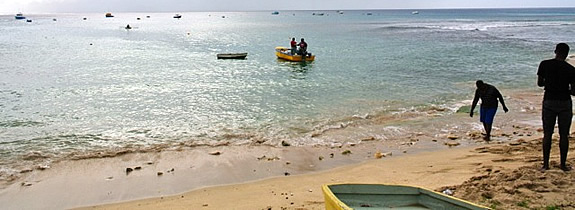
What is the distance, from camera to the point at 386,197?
18.5 ft

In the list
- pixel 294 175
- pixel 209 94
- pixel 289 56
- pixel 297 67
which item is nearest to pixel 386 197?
pixel 294 175

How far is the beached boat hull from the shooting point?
539cm

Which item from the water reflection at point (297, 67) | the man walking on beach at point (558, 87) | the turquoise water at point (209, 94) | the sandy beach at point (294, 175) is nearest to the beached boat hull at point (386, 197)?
the sandy beach at point (294, 175)

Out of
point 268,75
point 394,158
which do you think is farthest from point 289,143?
point 268,75

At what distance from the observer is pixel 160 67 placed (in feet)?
96.3

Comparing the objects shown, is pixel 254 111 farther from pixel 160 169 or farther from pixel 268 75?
pixel 268 75

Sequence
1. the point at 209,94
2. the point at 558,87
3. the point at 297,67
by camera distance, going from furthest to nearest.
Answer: the point at 297,67, the point at 209,94, the point at 558,87

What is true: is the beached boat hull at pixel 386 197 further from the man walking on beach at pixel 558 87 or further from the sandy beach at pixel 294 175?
the man walking on beach at pixel 558 87

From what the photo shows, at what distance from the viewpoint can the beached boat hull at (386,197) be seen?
5.39m

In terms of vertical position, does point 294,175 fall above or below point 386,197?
below

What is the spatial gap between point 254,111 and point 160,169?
20.7 ft

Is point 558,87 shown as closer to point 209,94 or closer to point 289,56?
point 209,94

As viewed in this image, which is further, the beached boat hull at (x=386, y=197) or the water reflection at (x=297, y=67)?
the water reflection at (x=297, y=67)

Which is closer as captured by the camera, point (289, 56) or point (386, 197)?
point (386, 197)
